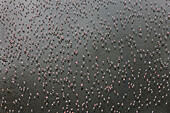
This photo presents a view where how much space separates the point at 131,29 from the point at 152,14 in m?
7.80

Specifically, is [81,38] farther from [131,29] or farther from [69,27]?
[131,29]

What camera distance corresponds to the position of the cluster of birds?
1598 inches

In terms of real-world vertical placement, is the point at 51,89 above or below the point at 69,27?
below

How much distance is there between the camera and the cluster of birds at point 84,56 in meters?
40.6

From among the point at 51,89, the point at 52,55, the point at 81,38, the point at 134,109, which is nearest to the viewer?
the point at 134,109

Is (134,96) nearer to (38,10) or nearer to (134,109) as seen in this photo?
(134,109)

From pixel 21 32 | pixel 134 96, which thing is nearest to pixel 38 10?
pixel 21 32

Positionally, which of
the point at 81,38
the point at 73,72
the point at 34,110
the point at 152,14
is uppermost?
the point at 152,14

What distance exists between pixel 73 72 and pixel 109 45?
11.0 metres

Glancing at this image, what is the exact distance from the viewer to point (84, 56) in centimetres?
4819

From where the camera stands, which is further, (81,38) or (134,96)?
(81,38)

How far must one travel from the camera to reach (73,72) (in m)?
45.5

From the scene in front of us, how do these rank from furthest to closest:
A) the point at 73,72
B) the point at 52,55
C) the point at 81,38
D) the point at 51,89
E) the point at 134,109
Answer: the point at 81,38
the point at 52,55
the point at 73,72
the point at 51,89
the point at 134,109

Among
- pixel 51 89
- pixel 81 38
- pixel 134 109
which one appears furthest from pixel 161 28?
pixel 51 89
